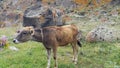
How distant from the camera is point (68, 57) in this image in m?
13.1

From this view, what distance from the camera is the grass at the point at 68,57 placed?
11.9 meters

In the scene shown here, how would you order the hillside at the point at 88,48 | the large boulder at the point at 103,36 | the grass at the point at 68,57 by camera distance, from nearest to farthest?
the grass at the point at 68,57 → the hillside at the point at 88,48 → the large boulder at the point at 103,36

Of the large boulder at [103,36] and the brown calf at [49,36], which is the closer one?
the brown calf at [49,36]

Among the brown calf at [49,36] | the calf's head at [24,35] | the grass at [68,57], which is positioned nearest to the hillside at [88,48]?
the grass at [68,57]

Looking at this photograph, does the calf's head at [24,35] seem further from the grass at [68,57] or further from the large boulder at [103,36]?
the large boulder at [103,36]

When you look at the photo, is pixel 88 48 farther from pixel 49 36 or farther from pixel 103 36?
pixel 49 36

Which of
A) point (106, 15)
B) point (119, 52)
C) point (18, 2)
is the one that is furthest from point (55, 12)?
point (18, 2)

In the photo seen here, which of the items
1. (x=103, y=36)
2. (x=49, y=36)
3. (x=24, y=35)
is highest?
(x=24, y=35)

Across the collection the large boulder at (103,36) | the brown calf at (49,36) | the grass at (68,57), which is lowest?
the grass at (68,57)

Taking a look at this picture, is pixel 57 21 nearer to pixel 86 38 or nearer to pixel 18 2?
pixel 86 38

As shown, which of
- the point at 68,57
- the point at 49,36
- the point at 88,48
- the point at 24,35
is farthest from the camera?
the point at 88,48

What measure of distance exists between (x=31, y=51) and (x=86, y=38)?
3.86 meters

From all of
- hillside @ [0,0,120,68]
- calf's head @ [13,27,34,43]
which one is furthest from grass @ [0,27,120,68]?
calf's head @ [13,27,34,43]

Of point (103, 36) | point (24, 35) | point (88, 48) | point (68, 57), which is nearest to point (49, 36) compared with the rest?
point (24, 35)
